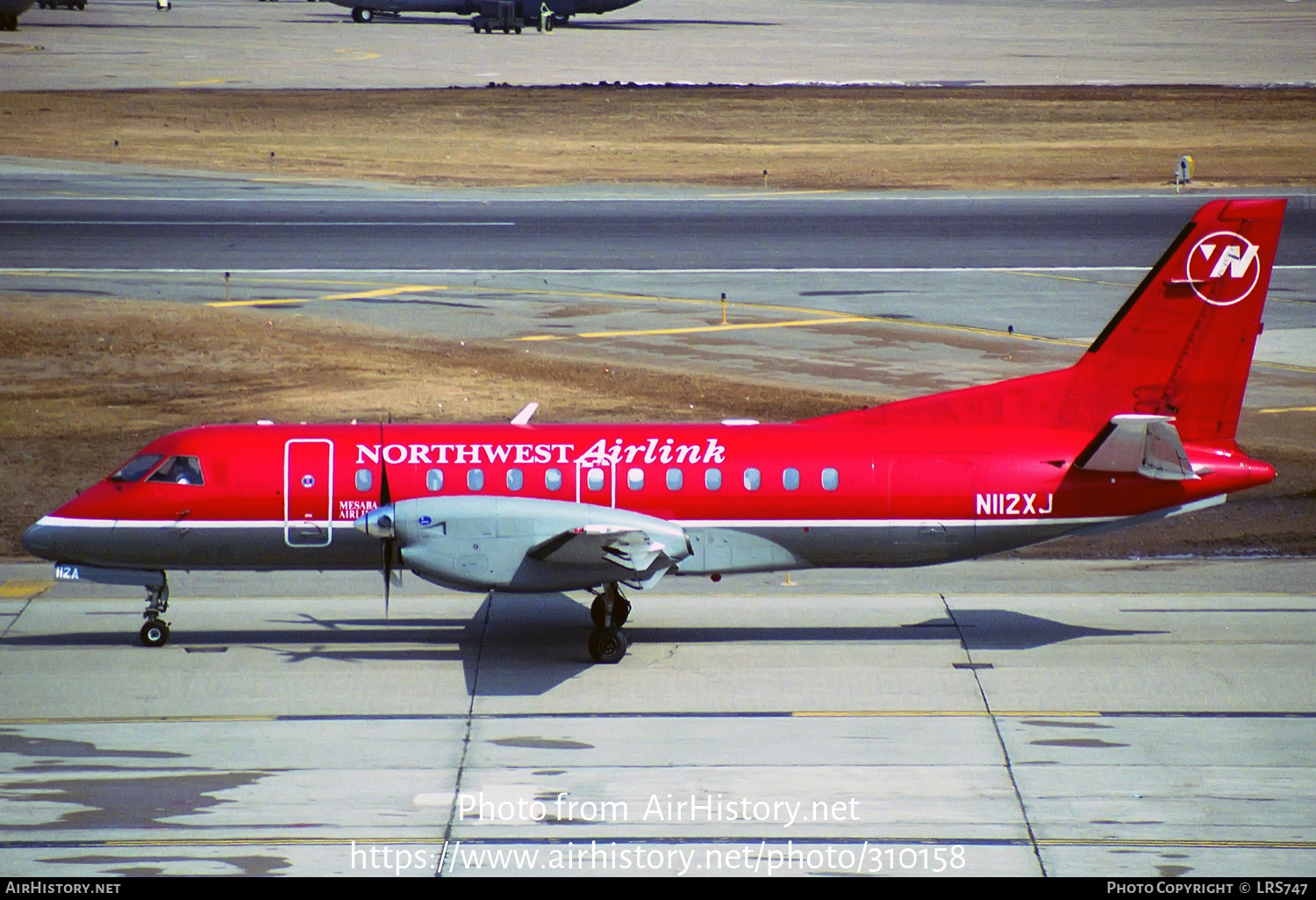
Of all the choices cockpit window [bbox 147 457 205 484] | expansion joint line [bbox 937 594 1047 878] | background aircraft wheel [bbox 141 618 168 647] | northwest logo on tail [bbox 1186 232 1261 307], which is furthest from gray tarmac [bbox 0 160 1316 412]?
background aircraft wheel [bbox 141 618 168 647]

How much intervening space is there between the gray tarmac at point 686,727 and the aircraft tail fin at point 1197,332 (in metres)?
3.35

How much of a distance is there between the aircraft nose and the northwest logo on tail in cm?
1173

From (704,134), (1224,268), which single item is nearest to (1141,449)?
(1224,268)

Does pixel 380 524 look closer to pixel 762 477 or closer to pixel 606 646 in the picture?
pixel 606 646

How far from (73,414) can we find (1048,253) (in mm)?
33591

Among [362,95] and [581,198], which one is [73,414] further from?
[362,95]

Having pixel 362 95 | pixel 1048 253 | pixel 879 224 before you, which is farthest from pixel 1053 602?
pixel 362 95

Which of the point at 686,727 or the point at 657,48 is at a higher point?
the point at 657,48

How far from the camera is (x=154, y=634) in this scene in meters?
22.2

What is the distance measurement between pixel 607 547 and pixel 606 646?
1.93 m

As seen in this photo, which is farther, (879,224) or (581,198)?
(581,198)

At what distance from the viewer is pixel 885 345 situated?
4200 centimetres

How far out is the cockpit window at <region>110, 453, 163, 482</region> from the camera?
21.8 meters

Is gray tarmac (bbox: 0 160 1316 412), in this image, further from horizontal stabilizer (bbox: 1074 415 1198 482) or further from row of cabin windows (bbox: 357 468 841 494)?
Result: row of cabin windows (bbox: 357 468 841 494)
